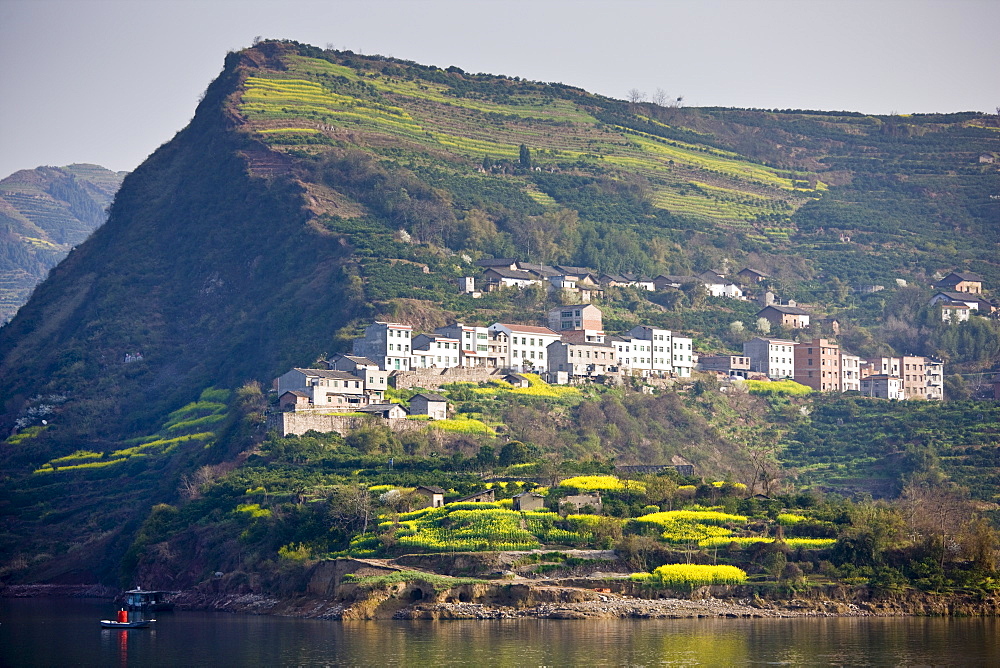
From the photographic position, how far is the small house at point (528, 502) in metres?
78.6

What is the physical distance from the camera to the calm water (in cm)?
5616

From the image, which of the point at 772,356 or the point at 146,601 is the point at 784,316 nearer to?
the point at 772,356

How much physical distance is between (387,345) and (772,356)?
3462 centimetres

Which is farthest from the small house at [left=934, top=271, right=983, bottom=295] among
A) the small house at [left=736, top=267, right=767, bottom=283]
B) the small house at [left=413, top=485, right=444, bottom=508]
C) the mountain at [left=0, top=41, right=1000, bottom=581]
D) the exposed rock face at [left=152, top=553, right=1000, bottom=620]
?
the small house at [left=413, top=485, right=444, bottom=508]

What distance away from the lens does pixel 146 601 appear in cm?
7950

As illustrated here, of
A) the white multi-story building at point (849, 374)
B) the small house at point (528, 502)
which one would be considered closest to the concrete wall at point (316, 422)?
the small house at point (528, 502)

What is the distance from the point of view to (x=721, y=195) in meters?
165

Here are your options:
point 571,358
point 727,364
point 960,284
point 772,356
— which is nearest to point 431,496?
point 571,358

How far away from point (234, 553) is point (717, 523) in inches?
1016

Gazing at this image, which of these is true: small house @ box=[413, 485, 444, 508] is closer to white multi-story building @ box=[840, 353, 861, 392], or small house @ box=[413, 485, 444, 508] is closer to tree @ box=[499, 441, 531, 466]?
tree @ box=[499, 441, 531, 466]

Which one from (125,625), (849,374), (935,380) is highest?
(849,374)

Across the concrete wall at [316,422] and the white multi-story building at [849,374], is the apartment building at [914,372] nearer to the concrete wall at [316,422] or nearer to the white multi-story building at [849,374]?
the white multi-story building at [849,374]

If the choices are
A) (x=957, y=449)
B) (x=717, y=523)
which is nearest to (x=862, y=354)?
(x=957, y=449)

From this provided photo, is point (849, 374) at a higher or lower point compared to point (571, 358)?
lower
